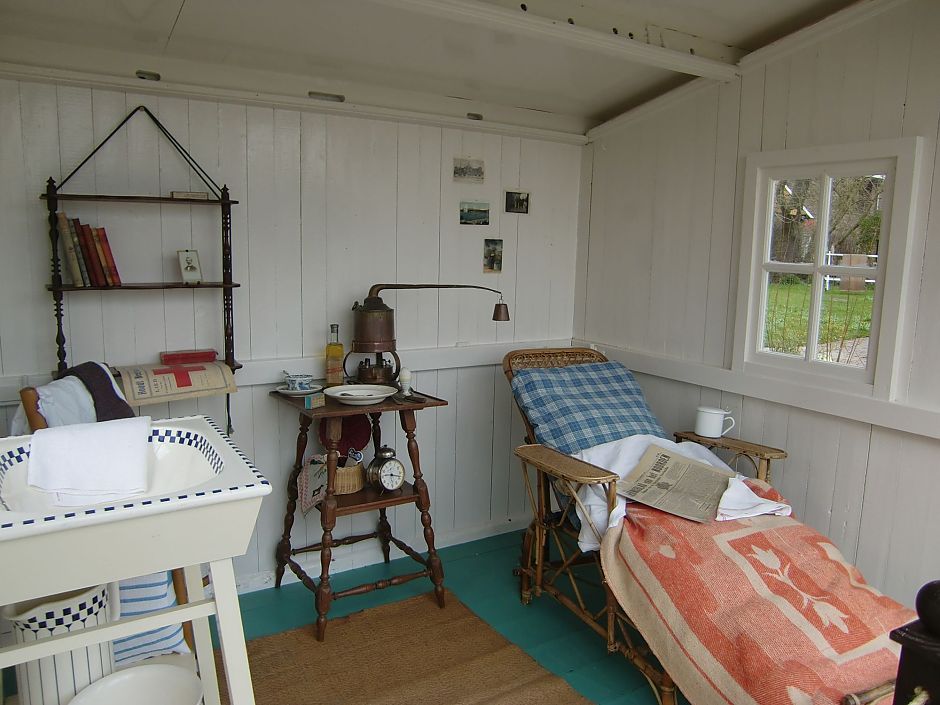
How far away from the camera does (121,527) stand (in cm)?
129

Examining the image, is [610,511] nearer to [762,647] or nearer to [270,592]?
[762,647]

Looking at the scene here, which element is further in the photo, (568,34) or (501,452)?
(501,452)

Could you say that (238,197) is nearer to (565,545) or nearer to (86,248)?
(86,248)

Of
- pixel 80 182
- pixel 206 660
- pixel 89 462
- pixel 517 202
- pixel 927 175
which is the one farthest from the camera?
pixel 517 202

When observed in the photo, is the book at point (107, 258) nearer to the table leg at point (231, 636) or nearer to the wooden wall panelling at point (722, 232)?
the table leg at point (231, 636)

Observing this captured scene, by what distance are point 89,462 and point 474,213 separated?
239 centimetres

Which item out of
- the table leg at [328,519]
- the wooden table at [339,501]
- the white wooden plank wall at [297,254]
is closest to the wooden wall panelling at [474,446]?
the white wooden plank wall at [297,254]

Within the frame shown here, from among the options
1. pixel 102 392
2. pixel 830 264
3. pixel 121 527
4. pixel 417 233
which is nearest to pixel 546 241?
pixel 417 233

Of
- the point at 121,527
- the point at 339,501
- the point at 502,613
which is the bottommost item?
the point at 502,613

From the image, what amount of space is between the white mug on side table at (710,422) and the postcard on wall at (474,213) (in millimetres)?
1468

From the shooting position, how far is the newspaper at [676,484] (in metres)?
2.36

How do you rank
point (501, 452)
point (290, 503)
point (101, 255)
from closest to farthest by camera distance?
point (101, 255)
point (290, 503)
point (501, 452)

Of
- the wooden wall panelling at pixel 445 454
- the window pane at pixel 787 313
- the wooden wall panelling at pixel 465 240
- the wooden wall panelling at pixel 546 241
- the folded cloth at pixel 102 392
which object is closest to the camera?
the folded cloth at pixel 102 392

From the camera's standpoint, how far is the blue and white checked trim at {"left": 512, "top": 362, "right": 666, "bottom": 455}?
282 cm
